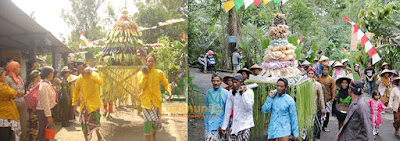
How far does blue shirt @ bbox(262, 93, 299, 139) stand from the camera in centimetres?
364

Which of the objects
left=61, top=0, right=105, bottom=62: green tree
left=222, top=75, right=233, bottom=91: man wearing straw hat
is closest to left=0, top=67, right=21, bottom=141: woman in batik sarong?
left=61, top=0, right=105, bottom=62: green tree

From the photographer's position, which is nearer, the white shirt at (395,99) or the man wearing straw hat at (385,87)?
the white shirt at (395,99)

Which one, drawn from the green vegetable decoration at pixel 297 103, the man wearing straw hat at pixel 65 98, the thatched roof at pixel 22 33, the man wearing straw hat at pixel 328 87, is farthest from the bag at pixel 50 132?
the man wearing straw hat at pixel 328 87

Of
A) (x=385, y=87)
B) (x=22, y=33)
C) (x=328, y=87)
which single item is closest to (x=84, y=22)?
(x=22, y=33)

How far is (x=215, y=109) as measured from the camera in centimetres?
411

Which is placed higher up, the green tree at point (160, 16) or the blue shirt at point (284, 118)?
the green tree at point (160, 16)

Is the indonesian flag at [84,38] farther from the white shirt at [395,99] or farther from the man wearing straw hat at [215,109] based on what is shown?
the white shirt at [395,99]

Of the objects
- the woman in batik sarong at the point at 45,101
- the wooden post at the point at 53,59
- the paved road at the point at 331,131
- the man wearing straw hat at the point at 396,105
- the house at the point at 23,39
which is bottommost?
the paved road at the point at 331,131

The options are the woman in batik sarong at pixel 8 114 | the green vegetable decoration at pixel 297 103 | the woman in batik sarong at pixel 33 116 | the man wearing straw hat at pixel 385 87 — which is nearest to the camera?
the woman in batik sarong at pixel 8 114

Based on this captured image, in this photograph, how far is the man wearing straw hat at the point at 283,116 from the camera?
3639 millimetres

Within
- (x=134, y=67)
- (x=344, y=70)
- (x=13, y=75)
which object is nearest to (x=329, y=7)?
(x=344, y=70)

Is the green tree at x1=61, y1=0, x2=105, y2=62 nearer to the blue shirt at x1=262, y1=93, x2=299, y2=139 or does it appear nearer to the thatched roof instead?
the thatched roof

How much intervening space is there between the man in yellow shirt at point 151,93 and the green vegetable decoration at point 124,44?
0.46ft

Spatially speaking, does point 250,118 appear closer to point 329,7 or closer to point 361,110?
point 361,110
